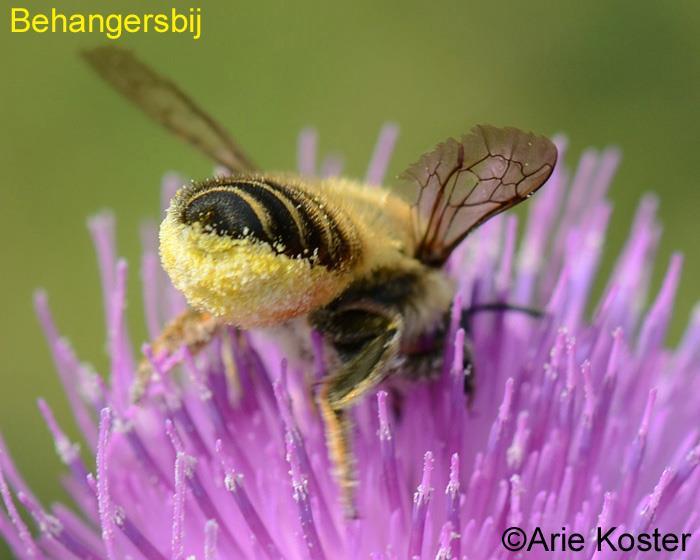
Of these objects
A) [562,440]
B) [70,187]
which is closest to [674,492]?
[562,440]

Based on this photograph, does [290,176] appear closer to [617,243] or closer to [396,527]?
[396,527]

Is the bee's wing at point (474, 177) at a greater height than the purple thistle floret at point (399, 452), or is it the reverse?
the bee's wing at point (474, 177)

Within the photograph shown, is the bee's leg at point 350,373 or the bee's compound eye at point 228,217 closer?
the bee's compound eye at point 228,217

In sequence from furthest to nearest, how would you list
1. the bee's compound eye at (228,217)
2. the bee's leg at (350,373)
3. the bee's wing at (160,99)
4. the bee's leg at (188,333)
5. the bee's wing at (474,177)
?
the bee's wing at (160,99) → the bee's leg at (188,333) → the bee's leg at (350,373) → the bee's wing at (474,177) → the bee's compound eye at (228,217)

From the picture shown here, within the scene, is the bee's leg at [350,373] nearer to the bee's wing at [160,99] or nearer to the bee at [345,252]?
the bee at [345,252]

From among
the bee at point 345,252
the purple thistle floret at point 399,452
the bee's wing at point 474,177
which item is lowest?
the purple thistle floret at point 399,452

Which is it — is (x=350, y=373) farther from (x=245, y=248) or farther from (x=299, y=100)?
(x=299, y=100)

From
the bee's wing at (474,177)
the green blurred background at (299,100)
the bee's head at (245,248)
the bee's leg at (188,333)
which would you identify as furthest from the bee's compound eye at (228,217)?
the green blurred background at (299,100)

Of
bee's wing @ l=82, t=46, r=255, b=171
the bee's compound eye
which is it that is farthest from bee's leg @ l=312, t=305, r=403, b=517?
bee's wing @ l=82, t=46, r=255, b=171
